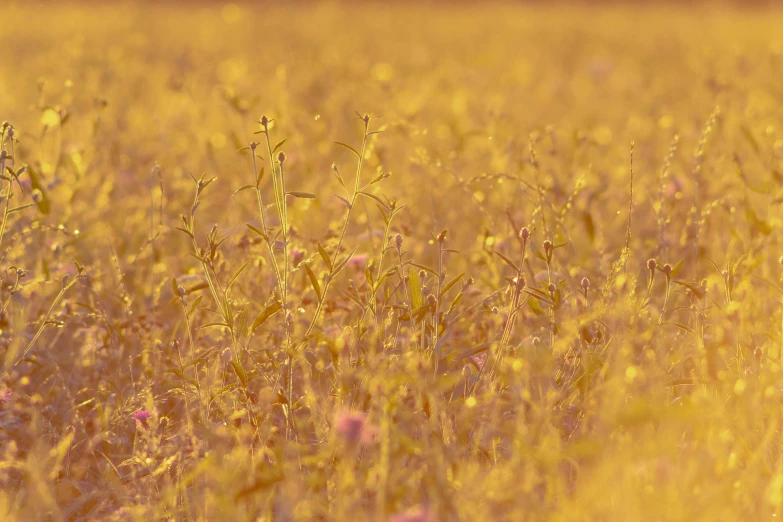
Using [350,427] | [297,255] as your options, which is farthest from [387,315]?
[350,427]

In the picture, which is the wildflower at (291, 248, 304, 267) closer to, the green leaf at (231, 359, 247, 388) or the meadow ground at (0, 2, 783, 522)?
the meadow ground at (0, 2, 783, 522)

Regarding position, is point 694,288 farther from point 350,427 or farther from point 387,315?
point 350,427

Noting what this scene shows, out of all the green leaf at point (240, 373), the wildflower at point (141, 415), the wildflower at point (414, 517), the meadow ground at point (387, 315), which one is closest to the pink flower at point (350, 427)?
the meadow ground at point (387, 315)

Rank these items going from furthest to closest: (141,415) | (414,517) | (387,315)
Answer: (387,315) → (141,415) → (414,517)

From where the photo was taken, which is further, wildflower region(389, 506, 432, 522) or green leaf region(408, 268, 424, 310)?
green leaf region(408, 268, 424, 310)

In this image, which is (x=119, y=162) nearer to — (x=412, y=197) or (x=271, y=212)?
(x=271, y=212)

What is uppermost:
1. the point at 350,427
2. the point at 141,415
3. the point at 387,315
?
the point at 350,427

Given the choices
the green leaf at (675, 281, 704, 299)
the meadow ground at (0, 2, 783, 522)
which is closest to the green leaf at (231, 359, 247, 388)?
the meadow ground at (0, 2, 783, 522)

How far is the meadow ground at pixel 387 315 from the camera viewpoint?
60.8 inches

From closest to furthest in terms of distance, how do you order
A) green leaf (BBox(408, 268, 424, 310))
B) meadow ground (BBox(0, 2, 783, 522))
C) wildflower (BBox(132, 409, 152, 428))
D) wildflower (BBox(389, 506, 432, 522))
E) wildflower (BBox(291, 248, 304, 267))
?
wildflower (BBox(389, 506, 432, 522)) → meadow ground (BBox(0, 2, 783, 522)) → wildflower (BBox(132, 409, 152, 428)) → green leaf (BBox(408, 268, 424, 310)) → wildflower (BBox(291, 248, 304, 267))

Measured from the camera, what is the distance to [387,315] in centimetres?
201

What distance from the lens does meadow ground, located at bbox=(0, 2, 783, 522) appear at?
1.54 metres

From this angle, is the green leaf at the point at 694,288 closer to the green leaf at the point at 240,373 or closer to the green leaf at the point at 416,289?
the green leaf at the point at 416,289

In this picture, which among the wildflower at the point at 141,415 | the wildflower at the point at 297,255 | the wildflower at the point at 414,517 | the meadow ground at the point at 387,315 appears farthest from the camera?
the wildflower at the point at 297,255
